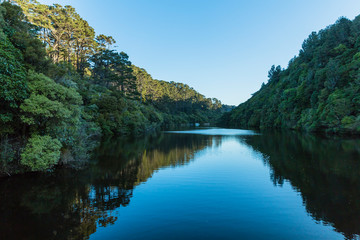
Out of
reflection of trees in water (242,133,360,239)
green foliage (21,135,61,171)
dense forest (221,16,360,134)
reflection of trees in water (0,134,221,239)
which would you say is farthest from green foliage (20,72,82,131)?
dense forest (221,16,360,134)

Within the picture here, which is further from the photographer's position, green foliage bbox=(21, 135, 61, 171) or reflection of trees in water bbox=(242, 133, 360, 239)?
green foliage bbox=(21, 135, 61, 171)

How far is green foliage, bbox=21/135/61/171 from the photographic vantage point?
14.0 m

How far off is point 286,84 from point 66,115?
11219 centimetres

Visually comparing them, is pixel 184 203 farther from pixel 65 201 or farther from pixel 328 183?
pixel 328 183

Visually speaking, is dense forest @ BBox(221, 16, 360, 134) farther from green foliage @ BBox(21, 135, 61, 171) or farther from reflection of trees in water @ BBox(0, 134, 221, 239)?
green foliage @ BBox(21, 135, 61, 171)

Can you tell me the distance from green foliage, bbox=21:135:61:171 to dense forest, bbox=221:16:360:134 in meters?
51.4

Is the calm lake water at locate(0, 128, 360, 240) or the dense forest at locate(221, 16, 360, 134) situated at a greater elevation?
the dense forest at locate(221, 16, 360, 134)

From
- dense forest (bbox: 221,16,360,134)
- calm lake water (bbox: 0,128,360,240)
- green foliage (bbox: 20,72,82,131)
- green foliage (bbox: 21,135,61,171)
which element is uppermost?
dense forest (bbox: 221,16,360,134)

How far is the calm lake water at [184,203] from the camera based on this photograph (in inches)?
343

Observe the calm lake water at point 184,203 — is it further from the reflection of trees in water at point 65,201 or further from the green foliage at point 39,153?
the green foliage at point 39,153

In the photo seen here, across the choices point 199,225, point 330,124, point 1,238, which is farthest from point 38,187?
point 330,124

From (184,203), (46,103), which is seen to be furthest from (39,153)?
(184,203)

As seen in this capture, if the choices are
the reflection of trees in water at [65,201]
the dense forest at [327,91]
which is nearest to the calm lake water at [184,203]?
the reflection of trees in water at [65,201]

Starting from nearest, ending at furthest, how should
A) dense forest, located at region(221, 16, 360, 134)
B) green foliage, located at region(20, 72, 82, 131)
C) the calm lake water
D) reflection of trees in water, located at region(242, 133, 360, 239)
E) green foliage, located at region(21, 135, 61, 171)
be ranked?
the calm lake water, reflection of trees in water, located at region(242, 133, 360, 239), green foliage, located at region(20, 72, 82, 131), green foliage, located at region(21, 135, 61, 171), dense forest, located at region(221, 16, 360, 134)
